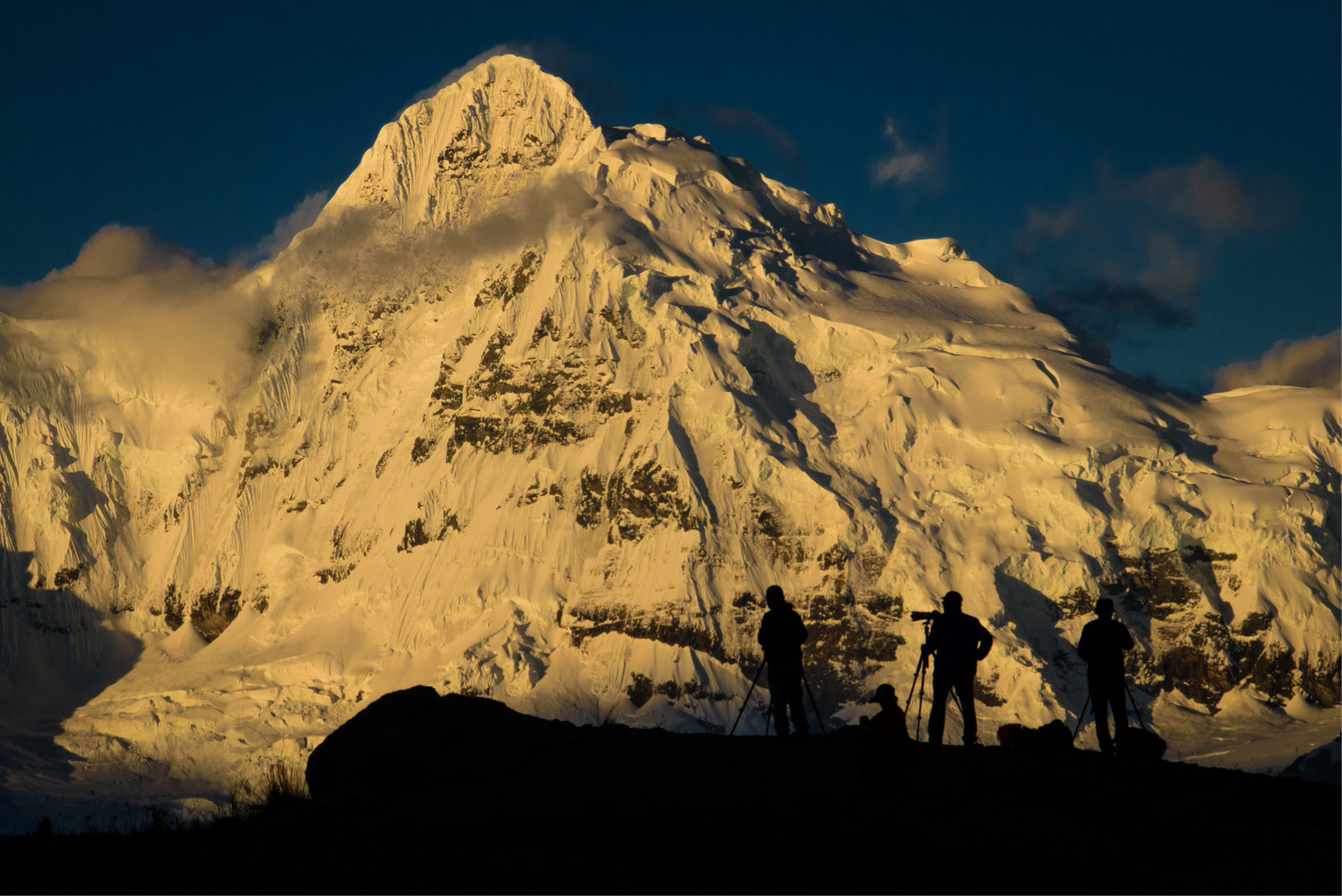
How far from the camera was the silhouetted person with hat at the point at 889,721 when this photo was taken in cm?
2214

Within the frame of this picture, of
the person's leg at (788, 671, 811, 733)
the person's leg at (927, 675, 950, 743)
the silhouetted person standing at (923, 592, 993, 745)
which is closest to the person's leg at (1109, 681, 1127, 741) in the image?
the silhouetted person standing at (923, 592, 993, 745)

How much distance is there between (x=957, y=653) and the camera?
27.7m

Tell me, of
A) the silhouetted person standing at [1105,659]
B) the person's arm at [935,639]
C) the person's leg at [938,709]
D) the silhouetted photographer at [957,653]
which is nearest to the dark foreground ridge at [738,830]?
the silhouetted person standing at [1105,659]

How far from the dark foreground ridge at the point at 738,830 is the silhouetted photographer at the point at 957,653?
2.12m

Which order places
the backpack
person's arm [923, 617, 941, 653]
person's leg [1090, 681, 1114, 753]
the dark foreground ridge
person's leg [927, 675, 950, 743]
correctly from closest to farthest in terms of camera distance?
the dark foreground ridge, the backpack, person's leg [1090, 681, 1114, 753], person's leg [927, 675, 950, 743], person's arm [923, 617, 941, 653]

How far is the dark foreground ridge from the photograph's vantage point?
18.2m

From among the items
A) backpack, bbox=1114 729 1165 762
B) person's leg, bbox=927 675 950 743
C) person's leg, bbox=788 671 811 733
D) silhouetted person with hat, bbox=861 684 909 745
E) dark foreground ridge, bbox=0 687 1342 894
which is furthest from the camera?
person's leg, bbox=788 671 811 733

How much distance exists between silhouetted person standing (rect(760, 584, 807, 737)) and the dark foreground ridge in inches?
73.7

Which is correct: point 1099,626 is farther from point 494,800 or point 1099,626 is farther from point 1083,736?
point 1083,736

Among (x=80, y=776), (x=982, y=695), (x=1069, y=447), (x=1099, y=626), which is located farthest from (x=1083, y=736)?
(x=1099, y=626)

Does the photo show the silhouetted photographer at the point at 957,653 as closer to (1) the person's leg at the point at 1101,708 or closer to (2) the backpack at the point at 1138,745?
(1) the person's leg at the point at 1101,708

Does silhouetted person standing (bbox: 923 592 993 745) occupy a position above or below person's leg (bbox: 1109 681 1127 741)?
above

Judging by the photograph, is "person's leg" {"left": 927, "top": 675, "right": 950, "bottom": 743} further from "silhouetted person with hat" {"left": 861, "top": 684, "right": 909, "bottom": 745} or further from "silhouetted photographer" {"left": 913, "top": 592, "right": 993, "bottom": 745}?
"silhouetted person with hat" {"left": 861, "top": 684, "right": 909, "bottom": 745}

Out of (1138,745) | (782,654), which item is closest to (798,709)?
(782,654)
